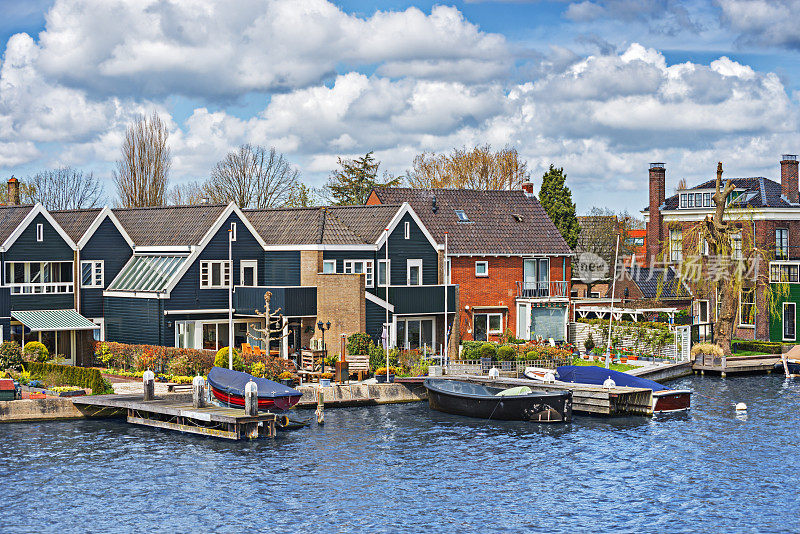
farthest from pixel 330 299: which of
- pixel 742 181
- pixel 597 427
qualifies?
pixel 742 181

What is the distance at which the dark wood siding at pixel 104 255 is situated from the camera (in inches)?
2243

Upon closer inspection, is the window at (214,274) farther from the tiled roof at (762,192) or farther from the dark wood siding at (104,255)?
the tiled roof at (762,192)

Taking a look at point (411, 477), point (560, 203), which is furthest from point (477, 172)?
point (411, 477)

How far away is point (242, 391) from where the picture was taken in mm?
42594

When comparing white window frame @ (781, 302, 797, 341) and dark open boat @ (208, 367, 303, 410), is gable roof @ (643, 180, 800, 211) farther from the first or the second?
dark open boat @ (208, 367, 303, 410)

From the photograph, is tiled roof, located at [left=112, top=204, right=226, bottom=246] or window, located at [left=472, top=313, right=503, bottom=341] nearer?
tiled roof, located at [left=112, top=204, right=226, bottom=246]

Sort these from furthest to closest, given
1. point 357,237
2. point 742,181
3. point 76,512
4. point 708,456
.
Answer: point 742,181, point 357,237, point 708,456, point 76,512

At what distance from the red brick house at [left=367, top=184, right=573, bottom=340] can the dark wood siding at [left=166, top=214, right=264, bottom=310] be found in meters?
12.1

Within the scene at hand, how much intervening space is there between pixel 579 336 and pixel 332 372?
20831 millimetres

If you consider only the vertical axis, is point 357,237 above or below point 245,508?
above

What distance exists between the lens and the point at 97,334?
5694 cm

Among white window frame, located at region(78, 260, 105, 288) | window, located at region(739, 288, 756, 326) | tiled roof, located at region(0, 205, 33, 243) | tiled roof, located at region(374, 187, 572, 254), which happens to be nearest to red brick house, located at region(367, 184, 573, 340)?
tiled roof, located at region(374, 187, 572, 254)

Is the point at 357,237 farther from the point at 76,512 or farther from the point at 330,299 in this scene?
the point at 76,512

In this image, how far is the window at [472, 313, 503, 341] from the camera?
212 feet
